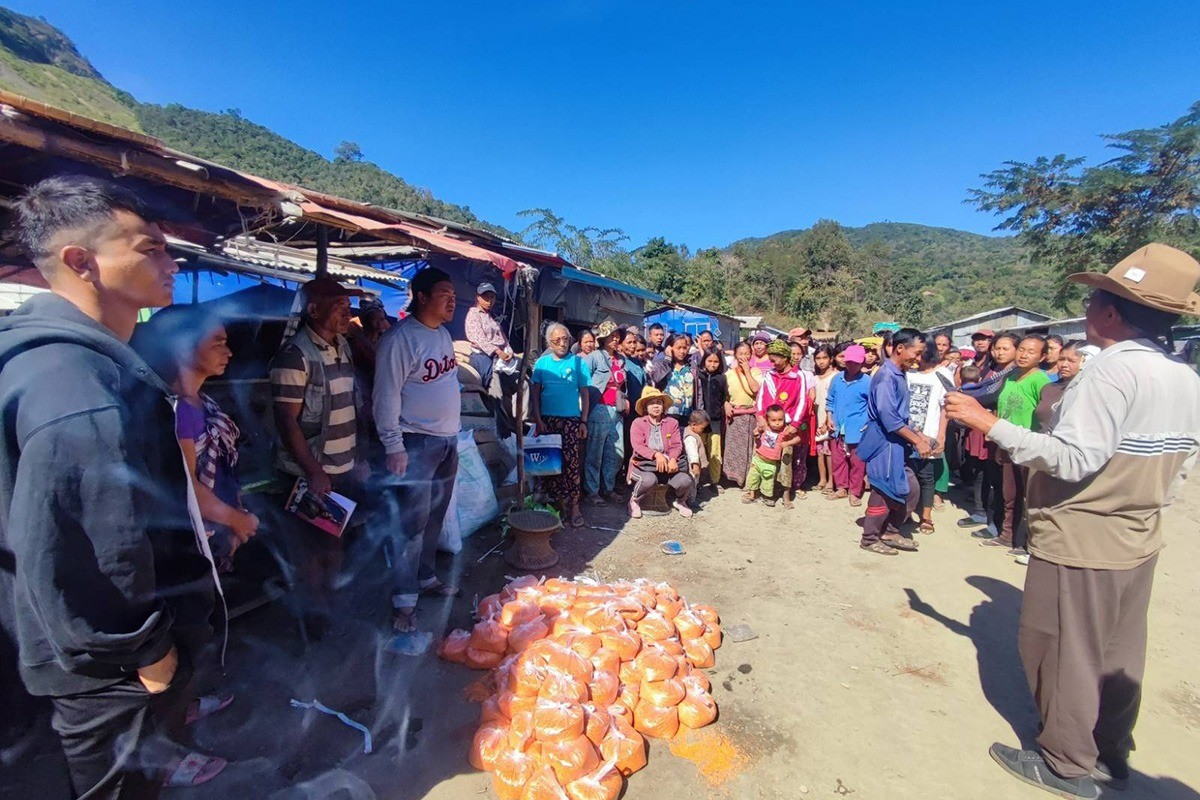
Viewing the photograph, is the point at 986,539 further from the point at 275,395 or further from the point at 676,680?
the point at 275,395

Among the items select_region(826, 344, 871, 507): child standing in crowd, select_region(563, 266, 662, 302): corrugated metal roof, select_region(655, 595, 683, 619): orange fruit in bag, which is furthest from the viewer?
select_region(563, 266, 662, 302): corrugated metal roof

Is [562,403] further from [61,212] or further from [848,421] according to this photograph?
[61,212]

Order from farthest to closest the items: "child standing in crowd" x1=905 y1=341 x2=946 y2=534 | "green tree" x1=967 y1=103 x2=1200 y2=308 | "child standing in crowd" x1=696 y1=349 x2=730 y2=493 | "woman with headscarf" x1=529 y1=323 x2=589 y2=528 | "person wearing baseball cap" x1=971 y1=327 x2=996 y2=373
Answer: "green tree" x1=967 y1=103 x2=1200 y2=308
"child standing in crowd" x1=696 y1=349 x2=730 y2=493
"person wearing baseball cap" x1=971 y1=327 x2=996 y2=373
"child standing in crowd" x1=905 y1=341 x2=946 y2=534
"woman with headscarf" x1=529 y1=323 x2=589 y2=528

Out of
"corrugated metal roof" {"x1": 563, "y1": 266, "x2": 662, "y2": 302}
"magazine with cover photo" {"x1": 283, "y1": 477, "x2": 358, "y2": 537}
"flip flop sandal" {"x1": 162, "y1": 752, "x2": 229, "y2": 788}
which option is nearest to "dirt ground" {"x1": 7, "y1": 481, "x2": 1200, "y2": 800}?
"flip flop sandal" {"x1": 162, "y1": 752, "x2": 229, "y2": 788}

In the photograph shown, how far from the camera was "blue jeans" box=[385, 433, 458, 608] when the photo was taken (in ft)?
11.0

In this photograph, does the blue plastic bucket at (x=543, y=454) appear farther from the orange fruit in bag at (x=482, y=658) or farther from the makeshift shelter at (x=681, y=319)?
the makeshift shelter at (x=681, y=319)

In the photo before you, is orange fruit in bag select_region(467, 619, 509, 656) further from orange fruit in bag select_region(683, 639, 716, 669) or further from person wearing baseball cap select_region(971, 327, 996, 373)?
person wearing baseball cap select_region(971, 327, 996, 373)

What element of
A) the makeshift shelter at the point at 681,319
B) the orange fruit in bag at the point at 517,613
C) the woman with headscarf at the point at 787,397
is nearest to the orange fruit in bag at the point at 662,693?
the orange fruit in bag at the point at 517,613

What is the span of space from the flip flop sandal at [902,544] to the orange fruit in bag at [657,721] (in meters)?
3.29

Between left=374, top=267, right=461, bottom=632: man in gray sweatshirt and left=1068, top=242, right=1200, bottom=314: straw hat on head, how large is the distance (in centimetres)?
308

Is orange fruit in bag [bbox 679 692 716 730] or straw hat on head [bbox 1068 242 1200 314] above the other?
straw hat on head [bbox 1068 242 1200 314]

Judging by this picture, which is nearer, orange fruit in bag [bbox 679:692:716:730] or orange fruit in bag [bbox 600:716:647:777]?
orange fruit in bag [bbox 600:716:647:777]

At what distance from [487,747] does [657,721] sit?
801 millimetres

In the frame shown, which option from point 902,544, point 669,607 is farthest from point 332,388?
point 902,544
